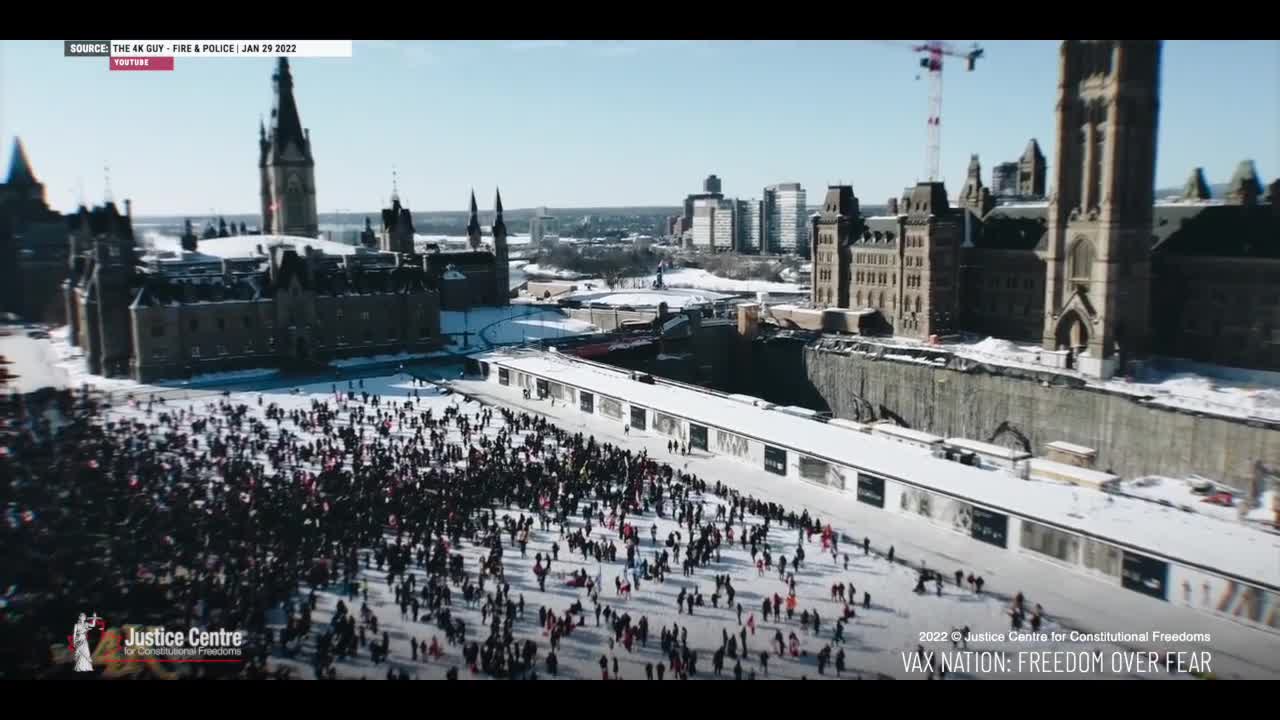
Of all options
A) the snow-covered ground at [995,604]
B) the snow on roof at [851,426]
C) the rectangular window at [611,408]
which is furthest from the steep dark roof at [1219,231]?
the rectangular window at [611,408]

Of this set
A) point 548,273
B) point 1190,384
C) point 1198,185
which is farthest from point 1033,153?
point 548,273

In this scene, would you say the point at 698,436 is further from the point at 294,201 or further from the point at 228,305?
the point at 294,201

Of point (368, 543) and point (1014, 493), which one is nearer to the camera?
point (368, 543)

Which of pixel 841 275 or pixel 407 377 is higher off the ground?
pixel 841 275

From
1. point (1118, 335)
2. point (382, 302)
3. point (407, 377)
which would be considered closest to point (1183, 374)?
point (1118, 335)

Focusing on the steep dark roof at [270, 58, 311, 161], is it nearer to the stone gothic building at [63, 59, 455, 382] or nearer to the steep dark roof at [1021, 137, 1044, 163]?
the stone gothic building at [63, 59, 455, 382]
